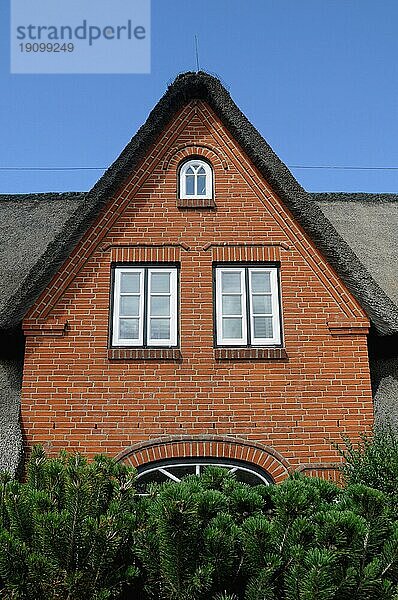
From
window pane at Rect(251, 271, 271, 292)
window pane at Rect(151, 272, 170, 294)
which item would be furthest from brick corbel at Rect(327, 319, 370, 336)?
window pane at Rect(151, 272, 170, 294)

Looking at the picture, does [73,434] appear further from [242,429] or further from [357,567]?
[357,567]

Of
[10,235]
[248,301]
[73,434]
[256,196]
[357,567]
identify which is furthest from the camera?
[10,235]

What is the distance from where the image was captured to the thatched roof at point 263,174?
11.8 meters

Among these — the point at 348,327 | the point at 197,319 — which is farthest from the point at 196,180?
the point at 348,327

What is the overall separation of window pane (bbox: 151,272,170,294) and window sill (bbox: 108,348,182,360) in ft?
3.57

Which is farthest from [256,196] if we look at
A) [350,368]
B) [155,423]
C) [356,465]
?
[356,465]

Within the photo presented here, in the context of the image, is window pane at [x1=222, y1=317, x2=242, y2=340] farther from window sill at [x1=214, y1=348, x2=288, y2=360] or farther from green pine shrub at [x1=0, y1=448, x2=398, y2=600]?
green pine shrub at [x1=0, y1=448, x2=398, y2=600]

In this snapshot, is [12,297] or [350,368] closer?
[350,368]

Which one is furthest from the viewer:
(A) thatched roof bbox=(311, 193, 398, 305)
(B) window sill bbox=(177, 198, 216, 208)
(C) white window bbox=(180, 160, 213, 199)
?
(A) thatched roof bbox=(311, 193, 398, 305)

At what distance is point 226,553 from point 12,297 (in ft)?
23.2

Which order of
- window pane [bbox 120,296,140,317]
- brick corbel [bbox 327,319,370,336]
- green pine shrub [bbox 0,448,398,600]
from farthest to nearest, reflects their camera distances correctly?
window pane [bbox 120,296,140,317], brick corbel [bbox 327,319,370,336], green pine shrub [bbox 0,448,398,600]

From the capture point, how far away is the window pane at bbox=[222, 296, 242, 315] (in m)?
11.7

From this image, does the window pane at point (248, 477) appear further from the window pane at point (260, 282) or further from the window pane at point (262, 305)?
the window pane at point (260, 282)

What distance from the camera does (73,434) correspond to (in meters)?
10.8
